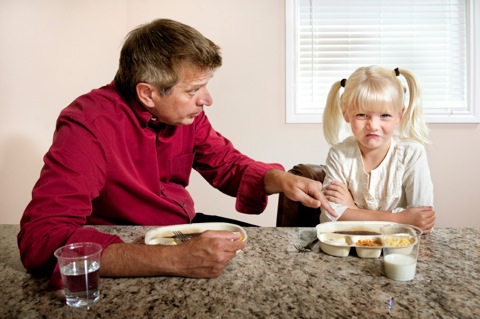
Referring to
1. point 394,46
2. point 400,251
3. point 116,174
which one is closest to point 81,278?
point 116,174

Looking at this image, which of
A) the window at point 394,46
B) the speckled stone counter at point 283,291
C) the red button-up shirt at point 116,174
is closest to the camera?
the speckled stone counter at point 283,291

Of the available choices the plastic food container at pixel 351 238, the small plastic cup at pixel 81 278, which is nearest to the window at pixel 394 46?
the plastic food container at pixel 351 238

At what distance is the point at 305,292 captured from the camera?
922mm

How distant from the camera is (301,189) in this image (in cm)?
151

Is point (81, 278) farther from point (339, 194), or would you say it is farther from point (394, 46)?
point (394, 46)

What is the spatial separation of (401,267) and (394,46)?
2.57 metres

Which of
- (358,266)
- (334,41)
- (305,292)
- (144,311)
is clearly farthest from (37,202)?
(334,41)

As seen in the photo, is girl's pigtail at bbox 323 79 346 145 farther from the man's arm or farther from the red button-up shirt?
the man's arm

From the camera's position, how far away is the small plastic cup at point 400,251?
0.97 meters

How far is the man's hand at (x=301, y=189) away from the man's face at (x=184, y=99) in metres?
0.37

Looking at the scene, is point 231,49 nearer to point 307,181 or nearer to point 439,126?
point 439,126

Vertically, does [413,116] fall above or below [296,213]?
above

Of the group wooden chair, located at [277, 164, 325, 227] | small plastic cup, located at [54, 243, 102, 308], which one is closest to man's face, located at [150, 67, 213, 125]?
wooden chair, located at [277, 164, 325, 227]

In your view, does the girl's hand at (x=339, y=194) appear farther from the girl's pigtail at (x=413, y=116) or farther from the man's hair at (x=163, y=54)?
the man's hair at (x=163, y=54)
